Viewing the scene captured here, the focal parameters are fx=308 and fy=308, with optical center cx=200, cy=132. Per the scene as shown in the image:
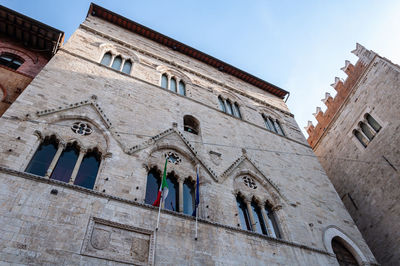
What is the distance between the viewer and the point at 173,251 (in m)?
5.54

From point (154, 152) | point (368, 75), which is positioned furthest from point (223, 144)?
point (368, 75)

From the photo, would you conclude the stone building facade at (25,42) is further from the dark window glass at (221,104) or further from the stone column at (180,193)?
the dark window glass at (221,104)

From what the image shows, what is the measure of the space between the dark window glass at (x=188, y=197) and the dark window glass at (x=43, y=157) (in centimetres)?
304

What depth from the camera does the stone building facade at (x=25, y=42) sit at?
31.3 ft

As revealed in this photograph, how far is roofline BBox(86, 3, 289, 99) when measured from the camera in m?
13.6

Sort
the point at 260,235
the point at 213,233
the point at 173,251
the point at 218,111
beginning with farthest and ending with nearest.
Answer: the point at 218,111 < the point at 260,235 < the point at 213,233 < the point at 173,251

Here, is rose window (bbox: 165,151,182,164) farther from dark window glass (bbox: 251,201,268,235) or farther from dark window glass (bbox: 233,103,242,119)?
dark window glass (bbox: 233,103,242,119)

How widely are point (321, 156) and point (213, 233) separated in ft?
37.1

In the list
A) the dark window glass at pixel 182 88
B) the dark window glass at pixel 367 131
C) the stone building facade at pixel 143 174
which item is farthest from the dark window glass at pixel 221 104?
the dark window glass at pixel 367 131

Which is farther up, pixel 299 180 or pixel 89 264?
pixel 299 180

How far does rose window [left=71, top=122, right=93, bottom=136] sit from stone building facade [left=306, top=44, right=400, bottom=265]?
31.3 ft

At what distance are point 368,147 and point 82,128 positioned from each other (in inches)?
424

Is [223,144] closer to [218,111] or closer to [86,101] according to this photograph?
[218,111]

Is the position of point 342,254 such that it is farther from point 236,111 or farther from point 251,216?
point 236,111
